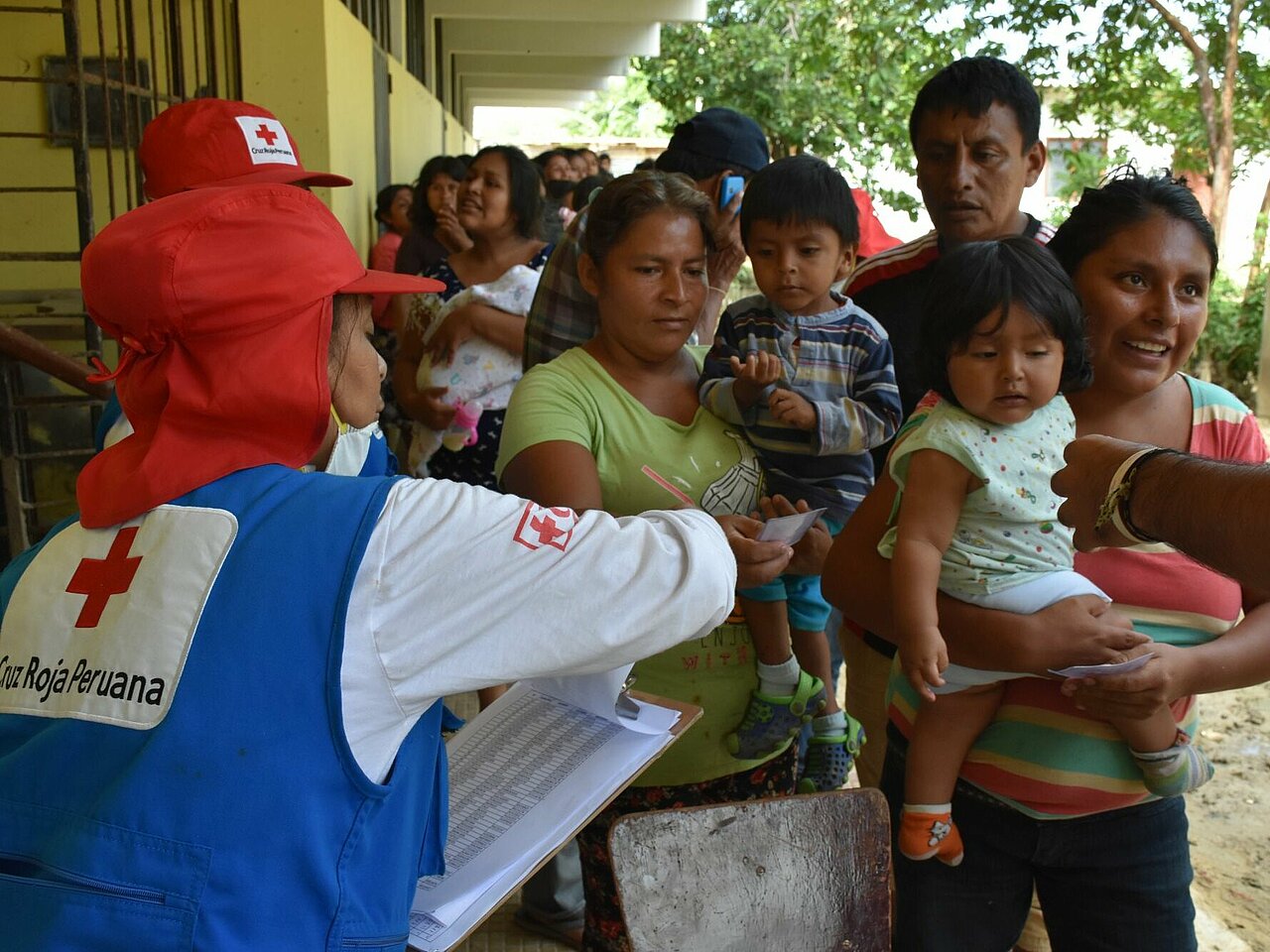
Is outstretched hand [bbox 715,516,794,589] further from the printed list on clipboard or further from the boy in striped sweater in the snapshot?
the boy in striped sweater

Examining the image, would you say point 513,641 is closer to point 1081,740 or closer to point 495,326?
point 1081,740

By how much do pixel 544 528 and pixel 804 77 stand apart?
15424 millimetres

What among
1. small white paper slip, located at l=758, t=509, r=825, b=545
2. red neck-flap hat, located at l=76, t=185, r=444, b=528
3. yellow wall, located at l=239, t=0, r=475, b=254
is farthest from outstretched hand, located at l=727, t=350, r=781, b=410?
yellow wall, located at l=239, t=0, r=475, b=254

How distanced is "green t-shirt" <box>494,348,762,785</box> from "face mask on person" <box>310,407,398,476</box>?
0.94 ft

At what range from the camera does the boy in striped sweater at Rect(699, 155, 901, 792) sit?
2299 millimetres

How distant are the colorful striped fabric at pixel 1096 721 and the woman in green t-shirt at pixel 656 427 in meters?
0.57

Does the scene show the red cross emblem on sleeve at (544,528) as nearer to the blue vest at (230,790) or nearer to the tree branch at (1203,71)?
the blue vest at (230,790)

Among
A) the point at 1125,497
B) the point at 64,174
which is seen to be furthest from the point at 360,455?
the point at 64,174

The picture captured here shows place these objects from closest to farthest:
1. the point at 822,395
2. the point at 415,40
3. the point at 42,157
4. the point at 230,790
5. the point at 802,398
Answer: the point at 230,790 → the point at 802,398 → the point at 822,395 → the point at 42,157 → the point at 415,40

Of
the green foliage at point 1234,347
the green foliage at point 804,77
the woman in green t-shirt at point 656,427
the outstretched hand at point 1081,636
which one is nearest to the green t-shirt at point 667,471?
the woman in green t-shirt at point 656,427

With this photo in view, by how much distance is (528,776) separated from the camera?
5.53 feet

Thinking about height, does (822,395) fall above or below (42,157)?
below

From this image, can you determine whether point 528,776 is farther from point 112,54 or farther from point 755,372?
point 112,54

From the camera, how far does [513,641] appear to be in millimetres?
1362
